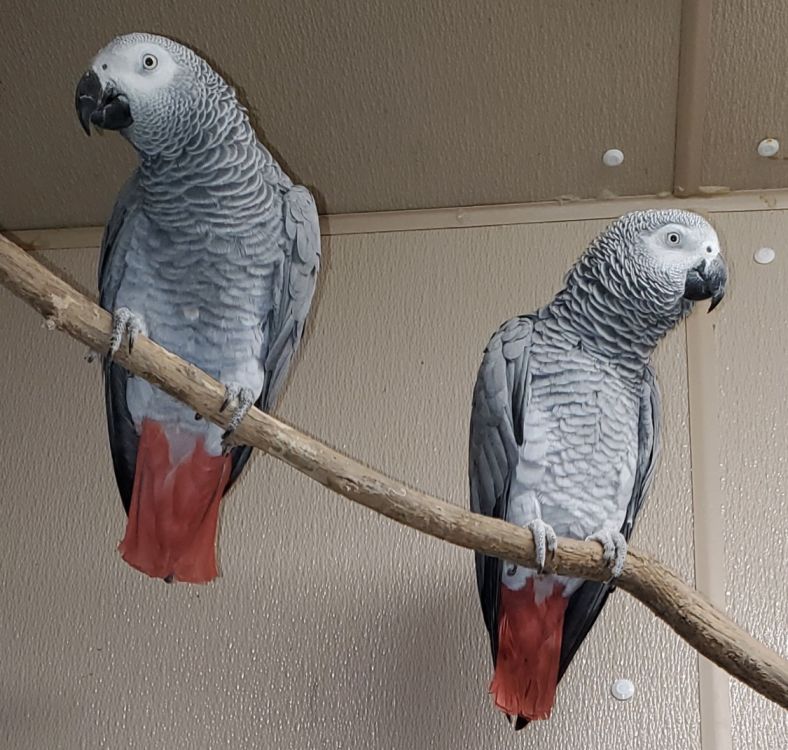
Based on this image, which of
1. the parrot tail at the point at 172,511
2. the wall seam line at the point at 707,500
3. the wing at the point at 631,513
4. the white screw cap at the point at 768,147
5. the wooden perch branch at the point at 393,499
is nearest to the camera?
the wooden perch branch at the point at 393,499

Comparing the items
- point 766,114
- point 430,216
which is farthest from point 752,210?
point 430,216

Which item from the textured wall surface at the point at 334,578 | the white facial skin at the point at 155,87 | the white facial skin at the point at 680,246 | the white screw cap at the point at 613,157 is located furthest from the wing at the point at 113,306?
the white screw cap at the point at 613,157

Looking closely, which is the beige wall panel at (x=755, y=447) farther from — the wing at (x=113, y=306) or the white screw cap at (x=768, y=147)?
the wing at (x=113, y=306)

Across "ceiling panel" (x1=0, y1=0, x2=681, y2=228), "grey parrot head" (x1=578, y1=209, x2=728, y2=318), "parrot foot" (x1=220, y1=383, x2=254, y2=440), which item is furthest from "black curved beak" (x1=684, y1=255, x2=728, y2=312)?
"parrot foot" (x1=220, y1=383, x2=254, y2=440)

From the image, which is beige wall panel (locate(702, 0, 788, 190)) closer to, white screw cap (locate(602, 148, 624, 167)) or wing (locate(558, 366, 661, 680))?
white screw cap (locate(602, 148, 624, 167))

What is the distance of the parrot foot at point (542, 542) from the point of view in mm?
1220

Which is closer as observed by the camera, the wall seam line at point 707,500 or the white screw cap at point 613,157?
the wall seam line at point 707,500

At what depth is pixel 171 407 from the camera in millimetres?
1351

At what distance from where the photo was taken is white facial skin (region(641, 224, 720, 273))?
53.6 inches

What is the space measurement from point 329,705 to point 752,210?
1.11 meters

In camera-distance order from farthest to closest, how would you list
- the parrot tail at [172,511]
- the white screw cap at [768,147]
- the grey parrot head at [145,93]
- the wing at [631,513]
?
1. the white screw cap at [768,147]
2. the wing at [631,513]
3. the parrot tail at [172,511]
4. the grey parrot head at [145,93]

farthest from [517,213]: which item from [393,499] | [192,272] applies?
[393,499]

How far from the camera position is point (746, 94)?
1665mm

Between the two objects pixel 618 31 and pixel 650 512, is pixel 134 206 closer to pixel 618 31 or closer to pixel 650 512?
pixel 618 31
